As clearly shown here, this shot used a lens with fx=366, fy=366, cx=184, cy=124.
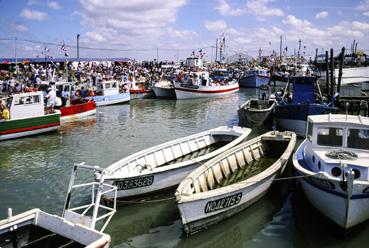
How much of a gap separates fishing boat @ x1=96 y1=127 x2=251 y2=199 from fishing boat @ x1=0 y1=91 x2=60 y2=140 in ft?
35.2

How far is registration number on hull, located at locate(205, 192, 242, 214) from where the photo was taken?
378 inches

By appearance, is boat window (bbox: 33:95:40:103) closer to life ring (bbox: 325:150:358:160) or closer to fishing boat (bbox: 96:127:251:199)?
fishing boat (bbox: 96:127:251:199)

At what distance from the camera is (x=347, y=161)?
9.95 meters

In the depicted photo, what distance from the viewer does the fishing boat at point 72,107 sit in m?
27.1

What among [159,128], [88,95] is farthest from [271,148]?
[88,95]

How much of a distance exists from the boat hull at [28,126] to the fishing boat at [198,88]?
21.4m

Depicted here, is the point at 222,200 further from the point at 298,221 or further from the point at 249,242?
the point at 298,221

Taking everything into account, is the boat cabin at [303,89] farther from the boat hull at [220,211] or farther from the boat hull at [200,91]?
the boat hull at [200,91]

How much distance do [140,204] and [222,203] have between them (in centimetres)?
298

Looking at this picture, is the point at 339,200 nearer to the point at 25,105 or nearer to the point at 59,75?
the point at 25,105

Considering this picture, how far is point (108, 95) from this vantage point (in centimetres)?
3625

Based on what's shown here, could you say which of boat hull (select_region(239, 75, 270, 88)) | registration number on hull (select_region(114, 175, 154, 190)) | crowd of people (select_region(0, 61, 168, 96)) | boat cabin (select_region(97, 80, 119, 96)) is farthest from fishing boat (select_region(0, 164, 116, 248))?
boat hull (select_region(239, 75, 270, 88))

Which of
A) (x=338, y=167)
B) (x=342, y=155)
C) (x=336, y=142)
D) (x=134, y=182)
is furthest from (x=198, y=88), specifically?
(x=338, y=167)

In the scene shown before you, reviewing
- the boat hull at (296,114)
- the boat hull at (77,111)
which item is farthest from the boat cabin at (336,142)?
the boat hull at (77,111)
